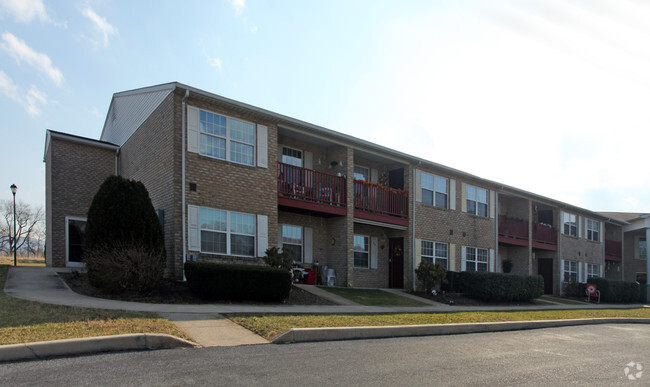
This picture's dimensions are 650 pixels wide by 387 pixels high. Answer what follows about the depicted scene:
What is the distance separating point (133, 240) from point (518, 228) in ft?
68.6

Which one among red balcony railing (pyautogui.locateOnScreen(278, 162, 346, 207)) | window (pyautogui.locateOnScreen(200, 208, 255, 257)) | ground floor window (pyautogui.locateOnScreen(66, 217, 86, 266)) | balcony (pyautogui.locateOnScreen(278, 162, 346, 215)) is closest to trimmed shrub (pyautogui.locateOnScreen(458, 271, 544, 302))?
balcony (pyautogui.locateOnScreen(278, 162, 346, 215))

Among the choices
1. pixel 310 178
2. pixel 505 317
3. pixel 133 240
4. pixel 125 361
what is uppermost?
pixel 310 178

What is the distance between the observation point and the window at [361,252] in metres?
20.4

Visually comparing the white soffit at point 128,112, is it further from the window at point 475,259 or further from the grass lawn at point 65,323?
the window at point 475,259

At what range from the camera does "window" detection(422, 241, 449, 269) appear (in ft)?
71.2

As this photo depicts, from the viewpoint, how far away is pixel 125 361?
20.9ft

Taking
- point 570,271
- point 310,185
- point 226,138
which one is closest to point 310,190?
point 310,185

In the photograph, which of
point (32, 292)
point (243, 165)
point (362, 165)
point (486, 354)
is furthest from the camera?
point (362, 165)

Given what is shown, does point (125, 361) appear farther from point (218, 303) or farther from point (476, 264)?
point (476, 264)

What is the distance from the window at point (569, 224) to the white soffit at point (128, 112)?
80.0 feet

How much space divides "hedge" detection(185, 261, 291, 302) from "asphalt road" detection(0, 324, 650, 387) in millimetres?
4633

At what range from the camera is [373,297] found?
652 inches

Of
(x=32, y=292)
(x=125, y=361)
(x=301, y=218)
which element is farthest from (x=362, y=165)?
(x=125, y=361)

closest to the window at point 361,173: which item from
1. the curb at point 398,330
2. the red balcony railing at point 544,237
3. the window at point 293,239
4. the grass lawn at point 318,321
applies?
the window at point 293,239
